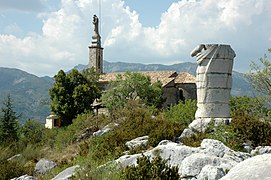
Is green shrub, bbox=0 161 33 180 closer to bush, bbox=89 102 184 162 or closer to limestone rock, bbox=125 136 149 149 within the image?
bush, bbox=89 102 184 162

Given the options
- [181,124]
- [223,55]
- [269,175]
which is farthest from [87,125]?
[269,175]

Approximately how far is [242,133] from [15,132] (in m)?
15.7

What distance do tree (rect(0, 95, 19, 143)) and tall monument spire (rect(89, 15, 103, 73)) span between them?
27.6m

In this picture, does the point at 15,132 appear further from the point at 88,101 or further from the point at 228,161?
the point at 228,161

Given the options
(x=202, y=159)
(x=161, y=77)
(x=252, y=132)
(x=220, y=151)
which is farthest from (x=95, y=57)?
(x=202, y=159)

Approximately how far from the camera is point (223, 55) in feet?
48.8

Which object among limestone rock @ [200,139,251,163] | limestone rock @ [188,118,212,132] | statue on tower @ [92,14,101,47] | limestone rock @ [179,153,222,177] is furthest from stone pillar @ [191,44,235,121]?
statue on tower @ [92,14,101,47]

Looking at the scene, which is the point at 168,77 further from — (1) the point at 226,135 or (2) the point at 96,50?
(1) the point at 226,135

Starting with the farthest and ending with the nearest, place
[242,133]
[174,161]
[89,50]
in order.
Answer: [89,50] → [242,133] → [174,161]

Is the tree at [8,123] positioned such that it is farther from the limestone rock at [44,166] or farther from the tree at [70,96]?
the tree at [70,96]

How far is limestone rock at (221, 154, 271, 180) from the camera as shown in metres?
3.64

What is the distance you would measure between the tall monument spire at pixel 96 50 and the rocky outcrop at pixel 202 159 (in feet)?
140

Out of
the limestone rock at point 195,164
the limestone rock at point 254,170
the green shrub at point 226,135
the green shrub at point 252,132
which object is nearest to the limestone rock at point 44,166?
the green shrub at point 226,135

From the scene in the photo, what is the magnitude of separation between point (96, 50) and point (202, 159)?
152ft
